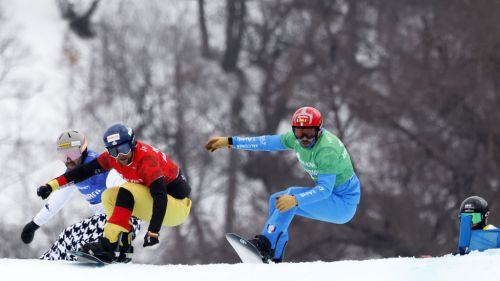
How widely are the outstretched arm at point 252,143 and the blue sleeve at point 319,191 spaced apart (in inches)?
25.2

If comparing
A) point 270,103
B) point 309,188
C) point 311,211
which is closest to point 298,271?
point 309,188

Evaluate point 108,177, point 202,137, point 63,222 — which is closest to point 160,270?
point 108,177

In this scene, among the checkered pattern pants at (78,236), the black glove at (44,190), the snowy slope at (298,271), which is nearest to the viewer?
the snowy slope at (298,271)

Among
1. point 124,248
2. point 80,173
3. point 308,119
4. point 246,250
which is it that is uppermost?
point 308,119

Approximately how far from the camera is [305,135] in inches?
372

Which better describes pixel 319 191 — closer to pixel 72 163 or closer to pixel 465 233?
pixel 465 233

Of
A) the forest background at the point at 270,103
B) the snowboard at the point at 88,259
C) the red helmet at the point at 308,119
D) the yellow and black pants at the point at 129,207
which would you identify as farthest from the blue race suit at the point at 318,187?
the forest background at the point at 270,103

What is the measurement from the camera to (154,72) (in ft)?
125

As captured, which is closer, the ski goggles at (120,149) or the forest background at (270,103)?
the ski goggles at (120,149)

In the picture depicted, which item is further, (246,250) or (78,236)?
(78,236)

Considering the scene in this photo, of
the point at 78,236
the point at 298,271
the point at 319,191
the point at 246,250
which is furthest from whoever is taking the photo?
the point at 78,236

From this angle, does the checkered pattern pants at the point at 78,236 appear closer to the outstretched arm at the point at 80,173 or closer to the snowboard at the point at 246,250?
the outstretched arm at the point at 80,173

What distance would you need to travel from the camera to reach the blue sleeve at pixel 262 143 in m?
10.1

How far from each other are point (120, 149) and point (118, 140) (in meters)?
0.08
